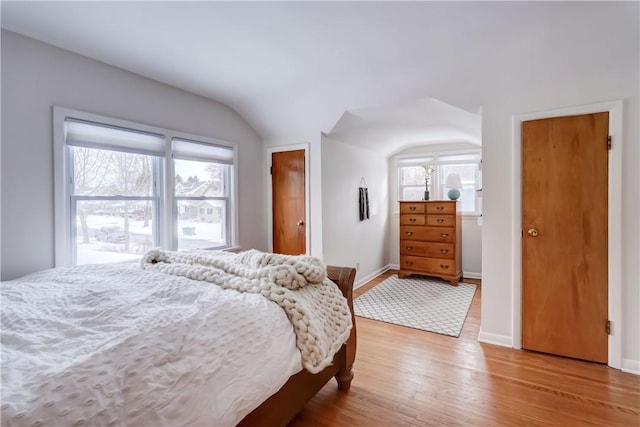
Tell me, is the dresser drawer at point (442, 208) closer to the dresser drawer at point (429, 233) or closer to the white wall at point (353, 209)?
the dresser drawer at point (429, 233)

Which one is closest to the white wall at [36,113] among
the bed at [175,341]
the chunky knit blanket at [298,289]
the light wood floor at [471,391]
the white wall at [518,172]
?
the bed at [175,341]

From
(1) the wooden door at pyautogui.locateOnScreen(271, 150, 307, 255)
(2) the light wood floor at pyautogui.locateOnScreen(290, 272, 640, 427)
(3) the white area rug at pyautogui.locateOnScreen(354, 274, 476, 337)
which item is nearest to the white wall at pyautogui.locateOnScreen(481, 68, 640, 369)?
(2) the light wood floor at pyautogui.locateOnScreen(290, 272, 640, 427)

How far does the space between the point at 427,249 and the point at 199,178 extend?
3.19 meters

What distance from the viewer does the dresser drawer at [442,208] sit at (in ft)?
13.9

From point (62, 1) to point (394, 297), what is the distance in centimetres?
385

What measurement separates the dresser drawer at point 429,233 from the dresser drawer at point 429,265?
29 cm

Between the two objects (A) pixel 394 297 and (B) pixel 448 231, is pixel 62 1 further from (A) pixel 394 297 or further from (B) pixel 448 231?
(B) pixel 448 231

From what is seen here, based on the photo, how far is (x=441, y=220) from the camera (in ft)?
14.1

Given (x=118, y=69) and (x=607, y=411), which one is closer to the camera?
(x=607, y=411)

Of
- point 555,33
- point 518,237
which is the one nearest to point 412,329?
point 518,237

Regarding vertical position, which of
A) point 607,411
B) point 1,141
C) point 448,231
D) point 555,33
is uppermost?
point 555,33

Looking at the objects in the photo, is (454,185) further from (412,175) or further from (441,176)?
(412,175)

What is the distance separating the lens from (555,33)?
6.64 feet

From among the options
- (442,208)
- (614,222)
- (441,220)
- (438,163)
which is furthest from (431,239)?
(614,222)
